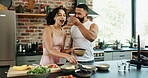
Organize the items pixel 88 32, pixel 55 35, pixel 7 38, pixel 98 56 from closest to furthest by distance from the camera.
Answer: pixel 88 32, pixel 55 35, pixel 7 38, pixel 98 56

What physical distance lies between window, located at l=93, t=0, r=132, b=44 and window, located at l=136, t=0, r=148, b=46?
0.24 meters

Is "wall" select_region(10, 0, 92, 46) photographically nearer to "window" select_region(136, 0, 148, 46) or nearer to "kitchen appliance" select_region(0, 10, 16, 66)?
"kitchen appliance" select_region(0, 10, 16, 66)

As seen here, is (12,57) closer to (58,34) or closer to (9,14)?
(9,14)

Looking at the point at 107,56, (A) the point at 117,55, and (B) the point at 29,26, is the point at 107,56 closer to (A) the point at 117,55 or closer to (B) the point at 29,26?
(A) the point at 117,55

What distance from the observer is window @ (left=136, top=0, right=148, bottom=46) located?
16.1ft

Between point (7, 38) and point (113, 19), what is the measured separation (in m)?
3.17

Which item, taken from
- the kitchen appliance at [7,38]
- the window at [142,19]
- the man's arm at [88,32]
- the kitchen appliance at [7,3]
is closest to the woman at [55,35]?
the man's arm at [88,32]

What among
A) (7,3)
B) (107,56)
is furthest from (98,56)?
(7,3)

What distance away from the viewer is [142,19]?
5.04 m

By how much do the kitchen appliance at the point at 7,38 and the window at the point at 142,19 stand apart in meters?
3.67

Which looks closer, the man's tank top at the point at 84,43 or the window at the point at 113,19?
the man's tank top at the point at 84,43

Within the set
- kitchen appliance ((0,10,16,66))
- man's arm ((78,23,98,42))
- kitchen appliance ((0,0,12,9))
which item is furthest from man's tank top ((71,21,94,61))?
kitchen appliance ((0,0,12,9))

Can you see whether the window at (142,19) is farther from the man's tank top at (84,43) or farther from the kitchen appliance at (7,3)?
the kitchen appliance at (7,3)

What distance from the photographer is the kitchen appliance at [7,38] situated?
319 cm
